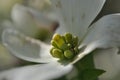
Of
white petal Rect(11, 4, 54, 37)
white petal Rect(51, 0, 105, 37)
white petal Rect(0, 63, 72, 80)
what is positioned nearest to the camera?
white petal Rect(0, 63, 72, 80)

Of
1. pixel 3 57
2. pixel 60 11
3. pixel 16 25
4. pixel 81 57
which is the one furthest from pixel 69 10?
pixel 3 57

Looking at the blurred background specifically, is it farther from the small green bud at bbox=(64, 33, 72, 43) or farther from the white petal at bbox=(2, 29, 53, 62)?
the small green bud at bbox=(64, 33, 72, 43)

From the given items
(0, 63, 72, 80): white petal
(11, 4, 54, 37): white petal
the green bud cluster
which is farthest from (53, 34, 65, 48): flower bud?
(11, 4, 54, 37): white petal

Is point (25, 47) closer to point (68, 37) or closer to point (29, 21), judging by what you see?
point (68, 37)

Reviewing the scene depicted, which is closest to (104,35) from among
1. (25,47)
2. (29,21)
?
(25,47)

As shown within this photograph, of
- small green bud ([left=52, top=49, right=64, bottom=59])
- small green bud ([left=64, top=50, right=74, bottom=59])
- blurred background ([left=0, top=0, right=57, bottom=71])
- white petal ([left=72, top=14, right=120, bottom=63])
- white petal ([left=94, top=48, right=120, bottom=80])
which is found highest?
white petal ([left=72, top=14, right=120, bottom=63])
